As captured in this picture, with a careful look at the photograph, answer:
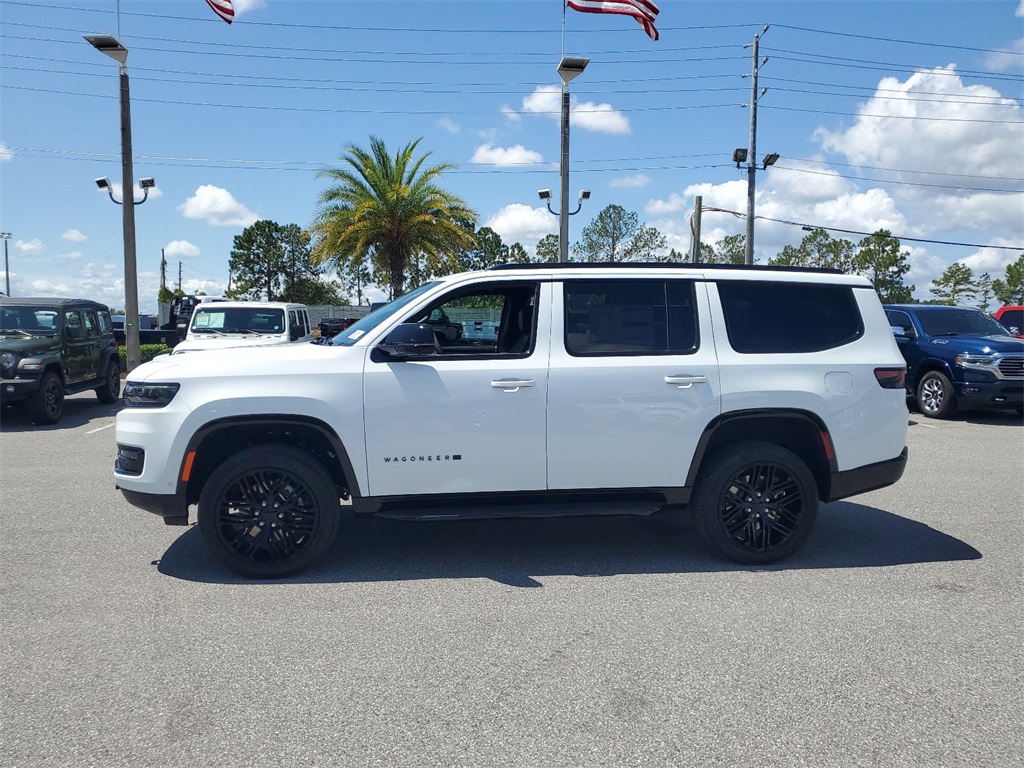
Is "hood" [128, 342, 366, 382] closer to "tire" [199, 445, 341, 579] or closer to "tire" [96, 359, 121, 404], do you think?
"tire" [199, 445, 341, 579]

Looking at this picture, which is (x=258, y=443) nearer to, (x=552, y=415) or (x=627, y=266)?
(x=552, y=415)

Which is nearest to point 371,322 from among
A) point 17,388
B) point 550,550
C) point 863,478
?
point 550,550

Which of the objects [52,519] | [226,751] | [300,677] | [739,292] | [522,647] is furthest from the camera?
[52,519]

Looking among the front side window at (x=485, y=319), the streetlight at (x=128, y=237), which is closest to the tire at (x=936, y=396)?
the front side window at (x=485, y=319)

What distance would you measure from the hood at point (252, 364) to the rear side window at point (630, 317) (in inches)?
55.1

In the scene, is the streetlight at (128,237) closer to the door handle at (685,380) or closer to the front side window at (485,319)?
the front side window at (485,319)

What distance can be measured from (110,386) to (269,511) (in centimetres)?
1088

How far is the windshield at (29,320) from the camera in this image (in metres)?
12.3

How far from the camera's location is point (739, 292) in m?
5.32

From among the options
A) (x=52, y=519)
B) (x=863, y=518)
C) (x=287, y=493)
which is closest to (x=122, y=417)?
(x=287, y=493)

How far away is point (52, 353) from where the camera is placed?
472 inches

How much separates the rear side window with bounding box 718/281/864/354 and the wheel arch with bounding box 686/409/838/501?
0.44 m

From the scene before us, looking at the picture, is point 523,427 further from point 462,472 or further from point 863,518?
point 863,518

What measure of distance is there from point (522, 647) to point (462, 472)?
4.22 ft
